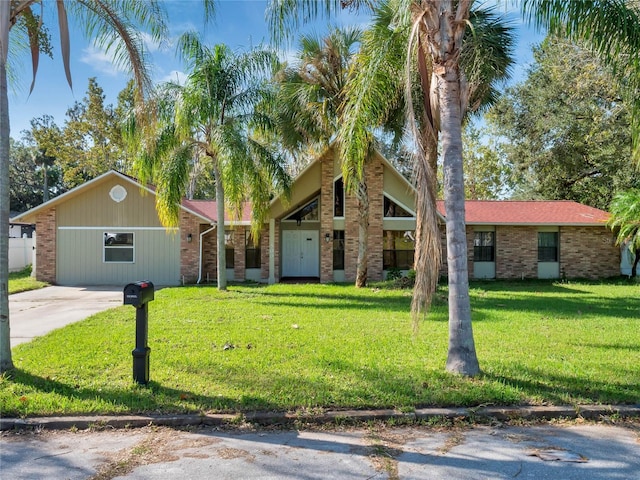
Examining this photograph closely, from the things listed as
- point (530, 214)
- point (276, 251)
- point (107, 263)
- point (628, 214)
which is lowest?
point (107, 263)

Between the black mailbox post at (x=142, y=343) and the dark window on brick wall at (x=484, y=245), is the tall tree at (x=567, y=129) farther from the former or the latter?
the black mailbox post at (x=142, y=343)

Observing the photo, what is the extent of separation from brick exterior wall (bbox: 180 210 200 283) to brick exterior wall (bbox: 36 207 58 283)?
4.98 m

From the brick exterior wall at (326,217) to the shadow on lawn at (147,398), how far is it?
40.2ft

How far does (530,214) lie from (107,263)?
17.8m

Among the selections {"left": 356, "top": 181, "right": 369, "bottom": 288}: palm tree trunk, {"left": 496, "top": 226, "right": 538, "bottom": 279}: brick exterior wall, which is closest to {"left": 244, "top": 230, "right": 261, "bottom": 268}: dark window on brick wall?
{"left": 356, "top": 181, "right": 369, "bottom": 288}: palm tree trunk

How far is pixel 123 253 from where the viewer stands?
1802 centimetres

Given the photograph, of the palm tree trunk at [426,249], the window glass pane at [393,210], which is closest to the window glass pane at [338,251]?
the window glass pane at [393,210]

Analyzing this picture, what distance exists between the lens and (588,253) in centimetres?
1981

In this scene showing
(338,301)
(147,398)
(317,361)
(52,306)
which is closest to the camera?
(147,398)

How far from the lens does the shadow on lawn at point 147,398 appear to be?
461 centimetres

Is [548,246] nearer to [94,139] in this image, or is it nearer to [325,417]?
[325,417]

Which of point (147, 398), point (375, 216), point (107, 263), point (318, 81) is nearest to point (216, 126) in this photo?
point (318, 81)

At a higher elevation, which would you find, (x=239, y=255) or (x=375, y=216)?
(x=375, y=216)

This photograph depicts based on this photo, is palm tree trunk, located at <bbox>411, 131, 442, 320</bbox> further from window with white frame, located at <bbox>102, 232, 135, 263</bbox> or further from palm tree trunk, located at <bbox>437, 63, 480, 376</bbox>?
window with white frame, located at <bbox>102, 232, 135, 263</bbox>
